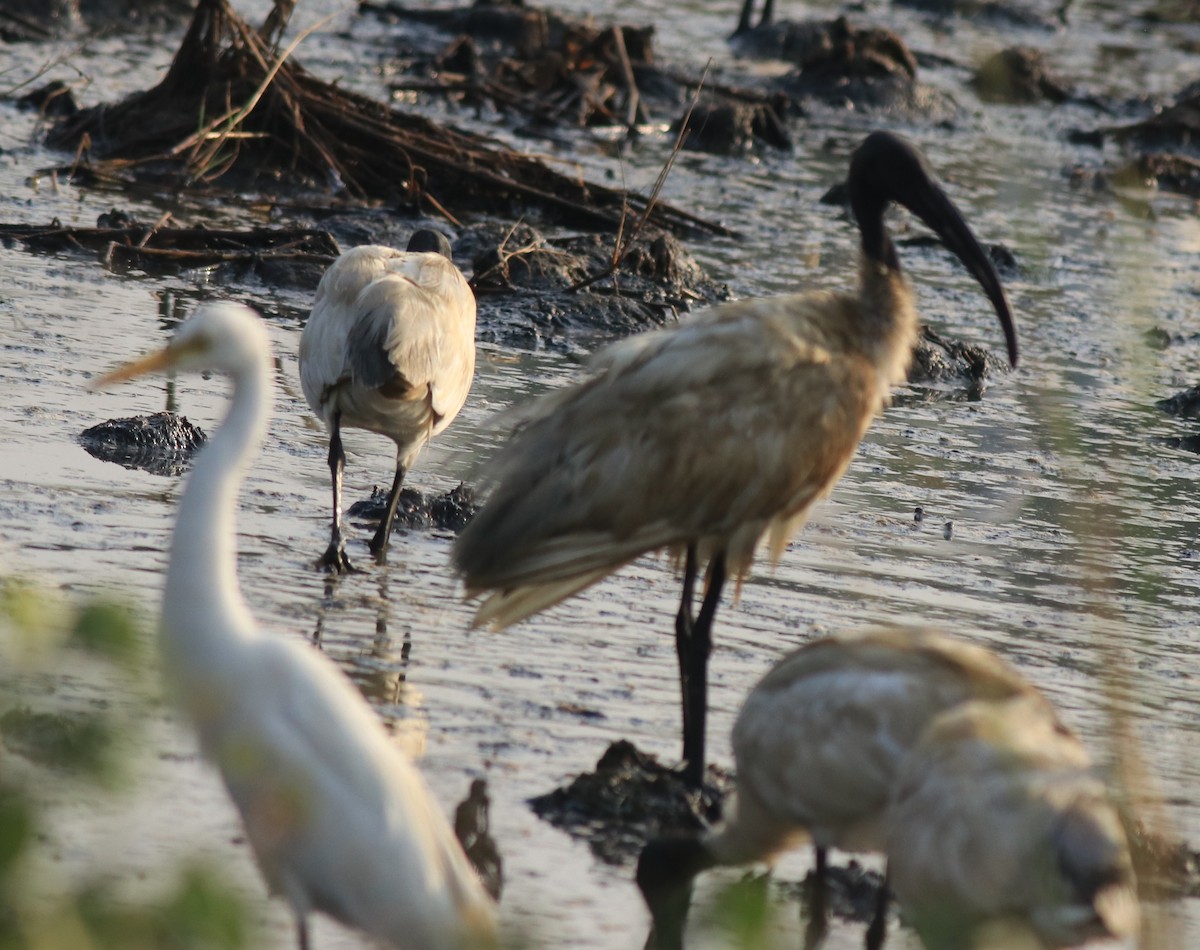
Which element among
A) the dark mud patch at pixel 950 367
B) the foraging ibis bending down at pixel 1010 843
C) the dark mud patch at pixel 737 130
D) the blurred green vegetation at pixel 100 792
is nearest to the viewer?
the blurred green vegetation at pixel 100 792

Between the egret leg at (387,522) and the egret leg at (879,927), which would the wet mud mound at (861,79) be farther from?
the egret leg at (879,927)

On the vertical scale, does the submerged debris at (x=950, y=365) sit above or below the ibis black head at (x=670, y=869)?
above

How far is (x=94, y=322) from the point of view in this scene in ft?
30.2

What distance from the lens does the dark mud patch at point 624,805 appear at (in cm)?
487

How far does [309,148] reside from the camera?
13.1 m

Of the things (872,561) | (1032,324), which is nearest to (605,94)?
(1032,324)

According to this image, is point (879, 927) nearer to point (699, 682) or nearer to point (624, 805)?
point (624, 805)

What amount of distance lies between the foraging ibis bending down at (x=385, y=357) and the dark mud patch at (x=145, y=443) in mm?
524

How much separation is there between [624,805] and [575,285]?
6395mm

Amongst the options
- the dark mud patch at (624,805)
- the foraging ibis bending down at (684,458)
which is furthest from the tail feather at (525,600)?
the dark mud patch at (624,805)

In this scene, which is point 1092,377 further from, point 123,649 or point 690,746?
point 123,649

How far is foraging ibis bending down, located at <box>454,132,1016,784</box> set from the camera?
17.2 ft

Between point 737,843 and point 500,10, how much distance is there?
690 inches

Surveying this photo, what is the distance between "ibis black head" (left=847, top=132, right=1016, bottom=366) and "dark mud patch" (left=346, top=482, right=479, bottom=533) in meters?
2.00
